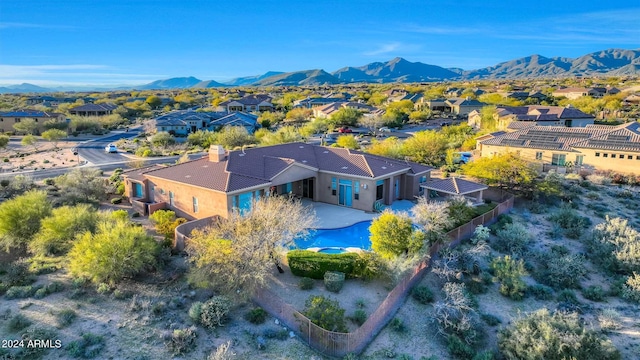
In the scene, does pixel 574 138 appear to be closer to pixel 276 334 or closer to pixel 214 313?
pixel 276 334

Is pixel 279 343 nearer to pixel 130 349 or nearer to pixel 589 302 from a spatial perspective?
pixel 130 349

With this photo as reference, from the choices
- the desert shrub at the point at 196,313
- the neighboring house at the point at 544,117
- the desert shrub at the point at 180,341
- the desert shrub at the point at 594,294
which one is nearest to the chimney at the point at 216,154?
the desert shrub at the point at 196,313

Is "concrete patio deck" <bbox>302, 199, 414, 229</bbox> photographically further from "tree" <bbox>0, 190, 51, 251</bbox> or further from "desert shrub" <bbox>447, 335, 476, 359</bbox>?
"tree" <bbox>0, 190, 51, 251</bbox>

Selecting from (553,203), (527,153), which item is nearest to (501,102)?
(527,153)

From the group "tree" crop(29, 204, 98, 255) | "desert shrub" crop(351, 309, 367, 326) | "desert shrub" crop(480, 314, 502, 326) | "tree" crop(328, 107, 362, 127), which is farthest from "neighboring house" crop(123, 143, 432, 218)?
"tree" crop(328, 107, 362, 127)

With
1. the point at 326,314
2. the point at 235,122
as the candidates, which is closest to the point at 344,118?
the point at 235,122


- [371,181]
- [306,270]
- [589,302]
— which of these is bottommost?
[589,302]
